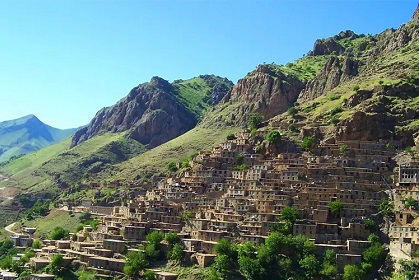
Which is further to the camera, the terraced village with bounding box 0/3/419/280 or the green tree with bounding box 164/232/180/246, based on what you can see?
the green tree with bounding box 164/232/180/246

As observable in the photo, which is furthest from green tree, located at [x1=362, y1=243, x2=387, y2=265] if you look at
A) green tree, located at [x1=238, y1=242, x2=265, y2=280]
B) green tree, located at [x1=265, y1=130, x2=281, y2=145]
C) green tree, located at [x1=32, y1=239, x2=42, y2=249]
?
green tree, located at [x1=32, y1=239, x2=42, y2=249]

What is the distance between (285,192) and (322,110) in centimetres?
2899

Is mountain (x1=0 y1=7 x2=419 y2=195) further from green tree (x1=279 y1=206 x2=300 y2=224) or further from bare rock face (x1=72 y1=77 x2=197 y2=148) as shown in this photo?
green tree (x1=279 y1=206 x2=300 y2=224)

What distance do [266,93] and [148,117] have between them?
44.5 m

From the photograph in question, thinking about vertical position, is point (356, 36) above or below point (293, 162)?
above

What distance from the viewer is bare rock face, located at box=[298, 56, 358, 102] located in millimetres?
132625

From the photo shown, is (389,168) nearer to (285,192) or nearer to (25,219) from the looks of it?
(285,192)

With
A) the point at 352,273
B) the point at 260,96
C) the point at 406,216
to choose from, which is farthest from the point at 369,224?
the point at 260,96

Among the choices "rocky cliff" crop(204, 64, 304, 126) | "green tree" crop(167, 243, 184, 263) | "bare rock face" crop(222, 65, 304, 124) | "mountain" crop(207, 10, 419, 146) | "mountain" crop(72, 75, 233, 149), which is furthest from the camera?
"mountain" crop(72, 75, 233, 149)

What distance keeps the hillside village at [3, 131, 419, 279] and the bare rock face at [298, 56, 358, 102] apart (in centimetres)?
4203

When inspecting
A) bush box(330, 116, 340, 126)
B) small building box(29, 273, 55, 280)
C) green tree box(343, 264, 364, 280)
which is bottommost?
small building box(29, 273, 55, 280)

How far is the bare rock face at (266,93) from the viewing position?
463 feet

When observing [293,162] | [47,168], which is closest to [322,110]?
[293,162]

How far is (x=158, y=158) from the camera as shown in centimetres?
13725
